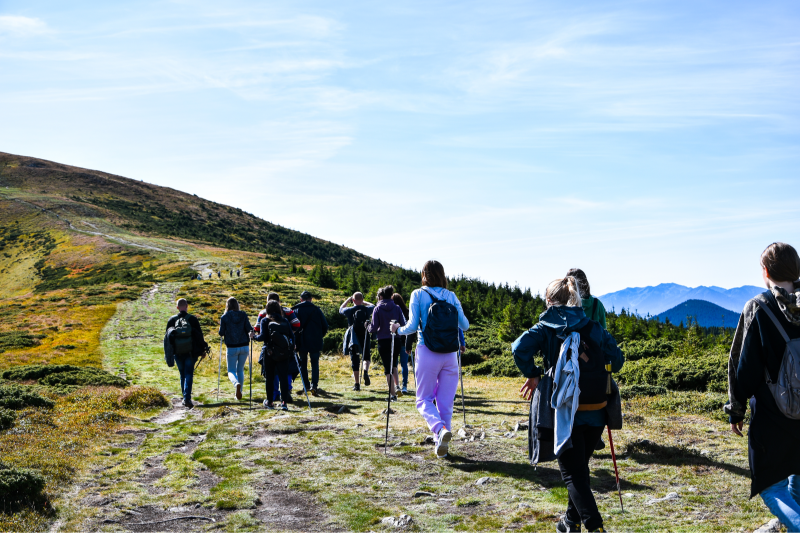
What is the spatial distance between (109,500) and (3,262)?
3513 inches

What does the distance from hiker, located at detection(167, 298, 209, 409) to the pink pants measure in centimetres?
690

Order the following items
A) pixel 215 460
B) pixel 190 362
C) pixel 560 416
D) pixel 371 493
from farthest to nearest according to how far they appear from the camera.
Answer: pixel 190 362 → pixel 215 460 → pixel 371 493 → pixel 560 416

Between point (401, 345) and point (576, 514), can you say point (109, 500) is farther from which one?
point (401, 345)

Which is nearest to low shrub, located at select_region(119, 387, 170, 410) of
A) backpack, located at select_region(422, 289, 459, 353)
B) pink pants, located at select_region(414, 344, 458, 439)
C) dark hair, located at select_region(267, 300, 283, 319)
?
dark hair, located at select_region(267, 300, 283, 319)

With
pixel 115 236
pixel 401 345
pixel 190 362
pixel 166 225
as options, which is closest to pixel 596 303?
pixel 401 345

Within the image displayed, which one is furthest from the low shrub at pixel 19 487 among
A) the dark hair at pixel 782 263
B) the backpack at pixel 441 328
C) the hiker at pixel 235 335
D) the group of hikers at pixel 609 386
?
the dark hair at pixel 782 263

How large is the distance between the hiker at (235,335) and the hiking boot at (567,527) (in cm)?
1000

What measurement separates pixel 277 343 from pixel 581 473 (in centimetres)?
814

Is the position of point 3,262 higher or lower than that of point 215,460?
higher

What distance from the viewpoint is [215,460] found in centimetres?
838

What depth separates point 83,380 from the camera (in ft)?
52.7

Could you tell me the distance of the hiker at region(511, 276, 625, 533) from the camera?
4.34 metres

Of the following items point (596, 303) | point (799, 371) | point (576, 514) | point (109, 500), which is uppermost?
point (596, 303)

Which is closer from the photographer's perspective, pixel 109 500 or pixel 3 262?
pixel 109 500
